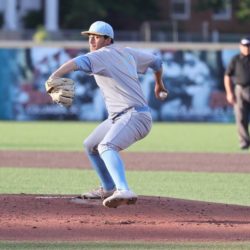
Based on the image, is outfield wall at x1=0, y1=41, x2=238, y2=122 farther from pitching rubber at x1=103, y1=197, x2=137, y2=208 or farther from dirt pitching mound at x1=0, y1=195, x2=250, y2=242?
pitching rubber at x1=103, y1=197, x2=137, y2=208

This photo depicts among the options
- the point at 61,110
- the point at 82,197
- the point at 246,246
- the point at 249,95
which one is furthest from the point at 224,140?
the point at 246,246

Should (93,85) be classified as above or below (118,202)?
below

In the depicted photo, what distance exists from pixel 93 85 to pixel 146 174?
15.3m

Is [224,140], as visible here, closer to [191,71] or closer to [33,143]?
[33,143]

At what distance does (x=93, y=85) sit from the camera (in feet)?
101

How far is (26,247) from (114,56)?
2347mm

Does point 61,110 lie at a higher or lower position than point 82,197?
lower

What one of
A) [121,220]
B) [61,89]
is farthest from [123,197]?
[61,89]

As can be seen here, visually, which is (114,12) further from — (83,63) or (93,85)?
(83,63)

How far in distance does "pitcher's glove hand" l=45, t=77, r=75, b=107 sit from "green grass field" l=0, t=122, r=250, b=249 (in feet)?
5.92

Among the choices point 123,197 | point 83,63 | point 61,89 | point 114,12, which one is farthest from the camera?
point 114,12

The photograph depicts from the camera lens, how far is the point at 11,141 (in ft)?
73.4

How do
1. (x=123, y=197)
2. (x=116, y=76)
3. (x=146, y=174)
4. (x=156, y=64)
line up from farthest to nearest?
(x=146, y=174)
(x=156, y=64)
(x=116, y=76)
(x=123, y=197)

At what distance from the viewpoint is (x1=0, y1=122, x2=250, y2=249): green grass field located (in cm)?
1261
